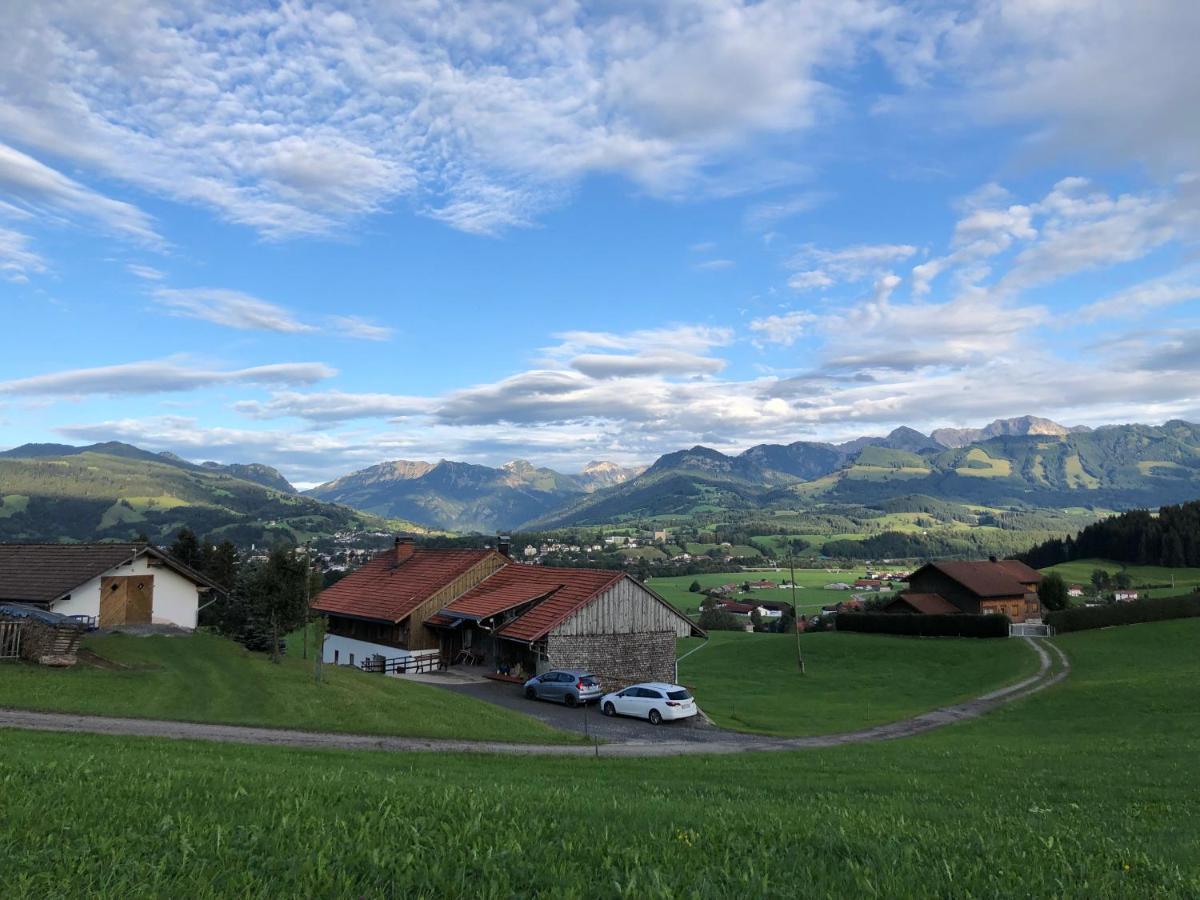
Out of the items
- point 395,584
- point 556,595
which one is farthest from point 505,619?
point 395,584

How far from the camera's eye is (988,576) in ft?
274

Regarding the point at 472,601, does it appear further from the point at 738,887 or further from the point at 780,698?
the point at 738,887

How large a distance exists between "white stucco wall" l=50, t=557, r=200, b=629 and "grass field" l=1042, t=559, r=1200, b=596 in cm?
12716

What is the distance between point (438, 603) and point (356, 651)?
9.16m

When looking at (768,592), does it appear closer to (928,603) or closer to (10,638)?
(928,603)

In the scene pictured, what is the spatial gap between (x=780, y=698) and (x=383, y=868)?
4442 centimetres

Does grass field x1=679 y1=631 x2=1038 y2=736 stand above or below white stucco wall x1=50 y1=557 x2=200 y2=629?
below

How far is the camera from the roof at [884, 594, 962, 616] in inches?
3177

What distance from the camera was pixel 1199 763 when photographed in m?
19.5

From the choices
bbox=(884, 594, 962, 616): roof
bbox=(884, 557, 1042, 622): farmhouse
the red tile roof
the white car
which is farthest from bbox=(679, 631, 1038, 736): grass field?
bbox=(884, 557, 1042, 622): farmhouse

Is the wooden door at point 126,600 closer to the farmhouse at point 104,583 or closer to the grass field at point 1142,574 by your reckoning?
the farmhouse at point 104,583

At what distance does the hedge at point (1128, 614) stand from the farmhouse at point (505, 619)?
43031 mm

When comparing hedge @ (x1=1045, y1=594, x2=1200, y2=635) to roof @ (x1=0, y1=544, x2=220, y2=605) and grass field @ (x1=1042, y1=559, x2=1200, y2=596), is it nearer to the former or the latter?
grass field @ (x1=1042, y1=559, x2=1200, y2=596)

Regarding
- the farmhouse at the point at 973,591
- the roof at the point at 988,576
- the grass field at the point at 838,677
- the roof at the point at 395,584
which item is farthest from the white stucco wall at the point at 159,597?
the roof at the point at 988,576
